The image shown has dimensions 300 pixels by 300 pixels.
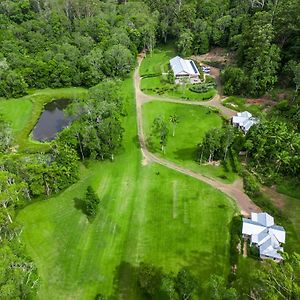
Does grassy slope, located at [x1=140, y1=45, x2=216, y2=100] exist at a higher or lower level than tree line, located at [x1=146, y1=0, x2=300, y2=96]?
lower

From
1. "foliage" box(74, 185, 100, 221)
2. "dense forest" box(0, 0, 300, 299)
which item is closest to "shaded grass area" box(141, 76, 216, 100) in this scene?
"dense forest" box(0, 0, 300, 299)

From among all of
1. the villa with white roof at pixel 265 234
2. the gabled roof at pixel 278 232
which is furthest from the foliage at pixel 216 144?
the gabled roof at pixel 278 232

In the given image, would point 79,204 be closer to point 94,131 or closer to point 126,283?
point 94,131

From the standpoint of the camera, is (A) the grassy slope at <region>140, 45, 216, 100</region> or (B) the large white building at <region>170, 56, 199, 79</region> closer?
(A) the grassy slope at <region>140, 45, 216, 100</region>

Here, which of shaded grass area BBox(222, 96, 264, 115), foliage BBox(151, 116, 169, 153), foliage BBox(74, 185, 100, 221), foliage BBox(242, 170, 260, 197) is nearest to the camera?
foliage BBox(74, 185, 100, 221)

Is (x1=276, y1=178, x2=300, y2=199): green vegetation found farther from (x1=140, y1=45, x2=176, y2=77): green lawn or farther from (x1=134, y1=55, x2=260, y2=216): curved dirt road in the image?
(x1=140, y1=45, x2=176, y2=77): green lawn

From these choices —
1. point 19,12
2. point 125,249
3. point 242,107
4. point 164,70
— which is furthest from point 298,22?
point 19,12

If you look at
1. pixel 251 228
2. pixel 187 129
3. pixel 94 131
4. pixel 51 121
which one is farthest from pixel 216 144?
pixel 51 121
